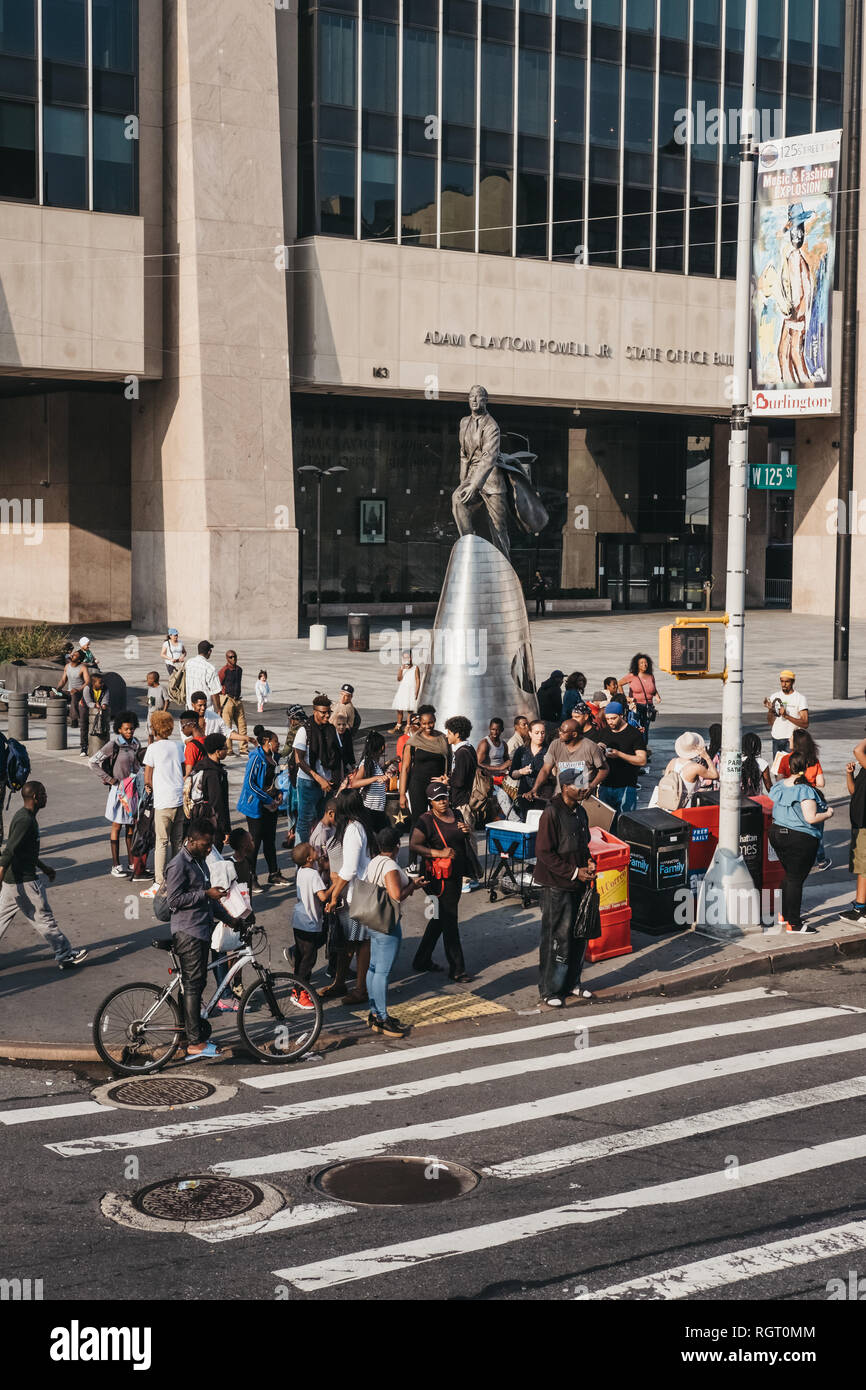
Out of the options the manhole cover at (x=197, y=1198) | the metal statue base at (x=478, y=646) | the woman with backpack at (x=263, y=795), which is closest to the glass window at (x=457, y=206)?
the metal statue base at (x=478, y=646)

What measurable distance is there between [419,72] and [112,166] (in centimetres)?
974

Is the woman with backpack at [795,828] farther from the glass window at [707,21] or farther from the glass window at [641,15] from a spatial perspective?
the glass window at [707,21]

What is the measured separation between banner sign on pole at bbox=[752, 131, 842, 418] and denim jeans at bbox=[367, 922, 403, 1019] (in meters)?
6.59

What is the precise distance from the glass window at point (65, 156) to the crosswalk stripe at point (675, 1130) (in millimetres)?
34276

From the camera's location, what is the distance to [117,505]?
4794 cm

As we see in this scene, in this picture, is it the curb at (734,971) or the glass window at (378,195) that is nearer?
the curb at (734,971)

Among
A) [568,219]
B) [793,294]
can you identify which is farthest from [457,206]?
[793,294]

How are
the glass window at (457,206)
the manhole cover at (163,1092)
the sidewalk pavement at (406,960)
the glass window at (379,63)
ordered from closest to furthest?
1. the manhole cover at (163,1092)
2. the sidewalk pavement at (406,960)
3. the glass window at (379,63)
4. the glass window at (457,206)

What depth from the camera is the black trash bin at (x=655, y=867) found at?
15258 millimetres

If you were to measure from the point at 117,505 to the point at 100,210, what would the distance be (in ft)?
33.7

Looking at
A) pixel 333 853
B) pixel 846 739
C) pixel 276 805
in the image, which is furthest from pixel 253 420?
pixel 333 853

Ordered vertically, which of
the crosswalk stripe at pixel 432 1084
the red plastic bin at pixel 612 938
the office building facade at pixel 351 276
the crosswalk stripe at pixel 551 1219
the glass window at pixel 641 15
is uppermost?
the glass window at pixel 641 15

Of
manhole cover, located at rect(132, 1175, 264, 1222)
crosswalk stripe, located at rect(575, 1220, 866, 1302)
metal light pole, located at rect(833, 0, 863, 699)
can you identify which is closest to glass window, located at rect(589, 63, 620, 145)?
metal light pole, located at rect(833, 0, 863, 699)

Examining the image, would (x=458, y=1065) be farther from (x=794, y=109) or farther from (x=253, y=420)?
(x=794, y=109)
